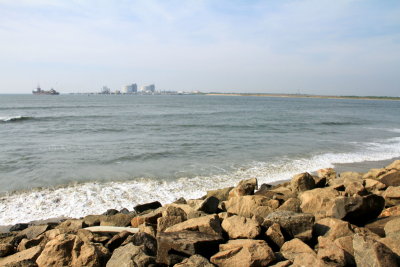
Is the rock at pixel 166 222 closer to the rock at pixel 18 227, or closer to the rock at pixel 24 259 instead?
the rock at pixel 24 259

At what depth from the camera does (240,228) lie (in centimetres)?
450

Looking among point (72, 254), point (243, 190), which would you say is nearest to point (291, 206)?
point (243, 190)

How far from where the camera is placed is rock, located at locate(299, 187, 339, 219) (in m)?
5.93

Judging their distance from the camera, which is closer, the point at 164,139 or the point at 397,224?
the point at 397,224

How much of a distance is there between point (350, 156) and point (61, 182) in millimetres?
14229

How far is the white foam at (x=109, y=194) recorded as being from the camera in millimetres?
8305

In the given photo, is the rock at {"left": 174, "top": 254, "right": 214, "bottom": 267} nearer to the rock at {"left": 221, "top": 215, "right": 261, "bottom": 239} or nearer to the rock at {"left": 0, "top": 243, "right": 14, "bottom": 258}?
the rock at {"left": 221, "top": 215, "right": 261, "bottom": 239}

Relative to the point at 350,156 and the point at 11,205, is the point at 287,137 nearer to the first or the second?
the point at 350,156

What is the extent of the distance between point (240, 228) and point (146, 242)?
1422 mm

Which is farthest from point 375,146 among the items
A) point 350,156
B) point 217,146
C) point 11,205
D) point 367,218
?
point 11,205

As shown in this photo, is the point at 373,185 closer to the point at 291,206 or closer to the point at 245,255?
the point at 291,206

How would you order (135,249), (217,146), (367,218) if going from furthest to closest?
(217,146) → (367,218) → (135,249)

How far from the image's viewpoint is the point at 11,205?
8.63 m

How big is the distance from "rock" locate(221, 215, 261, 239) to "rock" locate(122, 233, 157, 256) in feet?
3.67
